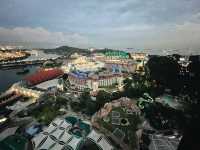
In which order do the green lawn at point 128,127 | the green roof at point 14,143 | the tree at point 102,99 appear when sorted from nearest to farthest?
the green roof at point 14,143
the green lawn at point 128,127
the tree at point 102,99

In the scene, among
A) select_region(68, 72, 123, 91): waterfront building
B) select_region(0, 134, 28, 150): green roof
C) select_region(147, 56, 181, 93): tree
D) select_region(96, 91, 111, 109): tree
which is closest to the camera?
select_region(0, 134, 28, 150): green roof

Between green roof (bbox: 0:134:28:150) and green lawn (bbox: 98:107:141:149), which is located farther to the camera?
green lawn (bbox: 98:107:141:149)

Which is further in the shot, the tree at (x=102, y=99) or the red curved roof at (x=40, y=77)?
the red curved roof at (x=40, y=77)

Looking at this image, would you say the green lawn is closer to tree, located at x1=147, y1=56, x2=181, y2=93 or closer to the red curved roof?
tree, located at x1=147, y1=56, x2=181, y2=93

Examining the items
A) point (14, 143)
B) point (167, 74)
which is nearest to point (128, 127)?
point (14, 143)

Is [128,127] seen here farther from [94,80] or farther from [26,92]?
[26,92]

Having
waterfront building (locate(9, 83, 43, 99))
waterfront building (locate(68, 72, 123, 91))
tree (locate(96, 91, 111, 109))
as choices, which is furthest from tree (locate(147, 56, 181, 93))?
waterfront building (locate(9, 83, 43, 99))

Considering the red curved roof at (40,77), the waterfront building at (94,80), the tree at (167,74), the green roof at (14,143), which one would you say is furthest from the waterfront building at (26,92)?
the tree at (167,74)

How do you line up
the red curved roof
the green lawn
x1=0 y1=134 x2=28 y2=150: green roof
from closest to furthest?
x1=0 y1=134 x2=28 y2=150: green roof < the green lawn < the red curved roof

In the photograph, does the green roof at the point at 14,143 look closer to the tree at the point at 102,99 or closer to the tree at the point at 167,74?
the tree at the point at 102,99
